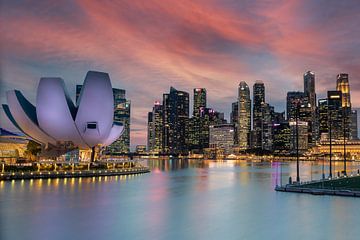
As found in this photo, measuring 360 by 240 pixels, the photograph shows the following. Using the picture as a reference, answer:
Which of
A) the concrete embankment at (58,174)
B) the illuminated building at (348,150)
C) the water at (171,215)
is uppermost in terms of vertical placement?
the illuminated building at (348,150)

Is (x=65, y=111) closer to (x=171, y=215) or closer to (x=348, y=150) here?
(x=171, y=215)

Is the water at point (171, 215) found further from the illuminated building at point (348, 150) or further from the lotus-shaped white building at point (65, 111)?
the illuminated building at point (348, 150)

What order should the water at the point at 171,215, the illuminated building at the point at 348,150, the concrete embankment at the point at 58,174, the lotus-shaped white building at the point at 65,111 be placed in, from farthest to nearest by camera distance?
the illuminated building at the point at 348,150 → the lotus-shaped white building at the point at 65,111 → the concrete embankment at the point at 58,174 → the water at the point at 171,215

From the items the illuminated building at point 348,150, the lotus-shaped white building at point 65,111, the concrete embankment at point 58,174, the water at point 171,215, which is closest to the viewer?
the water at point 171,215

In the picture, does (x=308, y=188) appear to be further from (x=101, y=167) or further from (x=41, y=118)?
(x=41, y=118)

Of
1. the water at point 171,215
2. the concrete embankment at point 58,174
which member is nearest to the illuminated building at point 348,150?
the concrete embankment at point 58,174

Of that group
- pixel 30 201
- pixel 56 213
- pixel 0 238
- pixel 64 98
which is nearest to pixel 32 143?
pixel 64 98

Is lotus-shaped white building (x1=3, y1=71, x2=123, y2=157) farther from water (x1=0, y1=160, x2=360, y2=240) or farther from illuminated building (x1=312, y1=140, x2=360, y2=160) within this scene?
illuminated building (x1=312, y1=140, x2=360, y2=160)

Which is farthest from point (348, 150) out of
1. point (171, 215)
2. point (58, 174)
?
point (171, 215)

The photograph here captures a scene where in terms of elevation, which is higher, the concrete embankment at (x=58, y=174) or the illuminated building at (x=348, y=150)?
the illuminated building at (x=348, y=150)

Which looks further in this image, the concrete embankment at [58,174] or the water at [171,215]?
the concrete embankment at [58,174]
